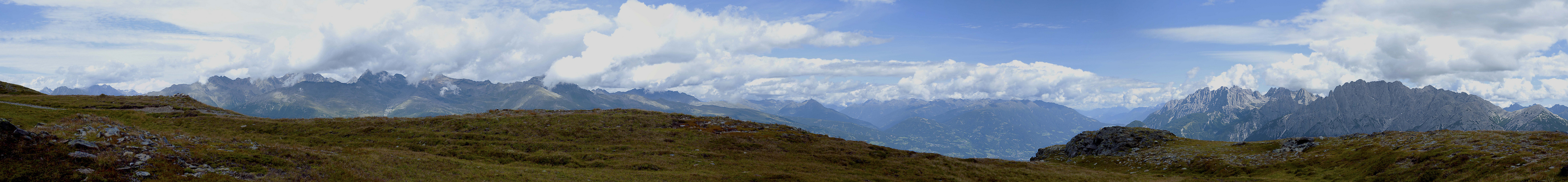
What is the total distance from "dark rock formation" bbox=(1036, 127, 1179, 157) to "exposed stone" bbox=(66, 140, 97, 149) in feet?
316

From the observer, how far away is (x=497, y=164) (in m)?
44.4

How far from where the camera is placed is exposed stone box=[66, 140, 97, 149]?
2855 cm

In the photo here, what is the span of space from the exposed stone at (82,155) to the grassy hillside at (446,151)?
0.74 ft

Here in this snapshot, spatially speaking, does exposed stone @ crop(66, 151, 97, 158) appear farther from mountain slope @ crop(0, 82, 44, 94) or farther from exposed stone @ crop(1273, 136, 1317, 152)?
exposed stone @ crop(1273, 136, 1317, 152)

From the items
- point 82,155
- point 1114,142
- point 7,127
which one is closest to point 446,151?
point 82,155

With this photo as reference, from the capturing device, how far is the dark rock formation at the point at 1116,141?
289 feet

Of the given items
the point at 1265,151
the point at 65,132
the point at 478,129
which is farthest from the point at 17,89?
the point at 1265,151

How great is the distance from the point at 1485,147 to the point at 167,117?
118m

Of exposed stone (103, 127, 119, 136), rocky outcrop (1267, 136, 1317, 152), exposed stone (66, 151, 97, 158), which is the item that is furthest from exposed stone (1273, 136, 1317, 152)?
exposed stone (103, 127, 119, 136)

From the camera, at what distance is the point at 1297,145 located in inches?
2697

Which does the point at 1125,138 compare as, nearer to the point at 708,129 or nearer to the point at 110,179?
the point at 708,129

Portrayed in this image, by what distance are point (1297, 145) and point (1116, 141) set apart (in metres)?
24.6

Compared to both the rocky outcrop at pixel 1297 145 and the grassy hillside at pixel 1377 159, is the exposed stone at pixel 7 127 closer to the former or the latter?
the grassy hillside at pixel 1377 159

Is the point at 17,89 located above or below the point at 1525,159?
above
